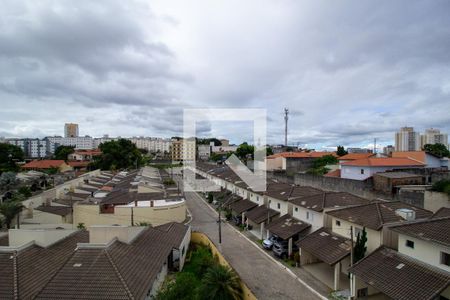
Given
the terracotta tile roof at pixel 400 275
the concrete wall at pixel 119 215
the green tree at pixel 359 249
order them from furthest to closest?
Result: the concrete wall at pixel 119 215, the green tree at pixel 359 249, the terracotta tile roof at pixel 400 275

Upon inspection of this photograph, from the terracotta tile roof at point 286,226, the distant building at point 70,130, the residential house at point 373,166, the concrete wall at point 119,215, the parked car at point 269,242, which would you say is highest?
the distant building at point 70,130

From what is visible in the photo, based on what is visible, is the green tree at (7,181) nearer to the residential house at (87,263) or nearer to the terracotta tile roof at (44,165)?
the residential house at (87,263)

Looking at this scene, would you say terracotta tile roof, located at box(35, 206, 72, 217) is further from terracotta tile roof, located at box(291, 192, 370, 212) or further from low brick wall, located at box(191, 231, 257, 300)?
terracotta tile roof, located at box(291, 192, 370, 212)

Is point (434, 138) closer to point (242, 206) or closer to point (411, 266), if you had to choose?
point (242, 206)

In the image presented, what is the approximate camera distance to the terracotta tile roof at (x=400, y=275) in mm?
10789

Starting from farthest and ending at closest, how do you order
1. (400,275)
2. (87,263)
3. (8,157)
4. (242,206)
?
1. (8,157)
2. (242,206)
3. (87,263)
4. (400,275)

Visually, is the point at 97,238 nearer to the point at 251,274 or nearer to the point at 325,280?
the point at 251,274

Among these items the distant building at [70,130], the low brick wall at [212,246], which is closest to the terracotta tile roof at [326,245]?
the low brick wall at [212,246]

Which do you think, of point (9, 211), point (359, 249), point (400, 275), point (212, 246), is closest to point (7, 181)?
point (9, 211)

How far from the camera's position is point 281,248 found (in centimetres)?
1998

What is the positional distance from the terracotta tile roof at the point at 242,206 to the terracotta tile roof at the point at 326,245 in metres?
11.0

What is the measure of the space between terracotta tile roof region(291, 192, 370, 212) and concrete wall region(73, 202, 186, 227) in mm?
12712

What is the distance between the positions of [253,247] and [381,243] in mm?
10121

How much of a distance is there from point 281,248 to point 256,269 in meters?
2.85
